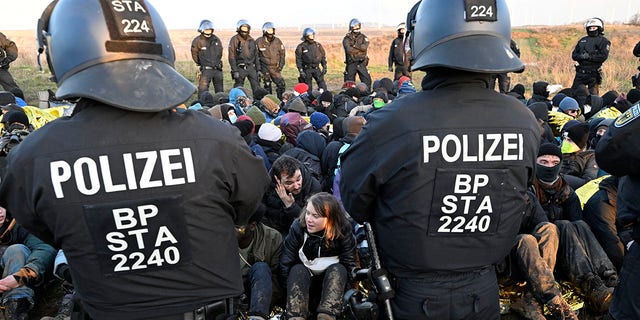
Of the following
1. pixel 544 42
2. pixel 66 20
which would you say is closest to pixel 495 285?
pixel 66 20

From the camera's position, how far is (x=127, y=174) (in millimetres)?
1614

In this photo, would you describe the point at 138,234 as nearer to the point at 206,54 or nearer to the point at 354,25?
the point at 206,54

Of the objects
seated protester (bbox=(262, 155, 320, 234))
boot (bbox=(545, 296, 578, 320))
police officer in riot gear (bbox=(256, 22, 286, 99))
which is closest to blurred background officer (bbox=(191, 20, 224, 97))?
police officer in riot gear (bbox=(256, 22, 286, 99))

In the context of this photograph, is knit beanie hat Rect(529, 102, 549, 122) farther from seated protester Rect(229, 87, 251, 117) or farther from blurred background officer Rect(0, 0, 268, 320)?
blurred background officer Rect(0, 0, 268, 320)

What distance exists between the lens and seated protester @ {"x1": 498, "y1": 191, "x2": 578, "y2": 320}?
10.5ft

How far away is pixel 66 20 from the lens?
176cm

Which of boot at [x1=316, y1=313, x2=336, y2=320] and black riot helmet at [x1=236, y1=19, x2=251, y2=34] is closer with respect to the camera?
boot at [x1=316, y1=313, x2=336, y2=320]

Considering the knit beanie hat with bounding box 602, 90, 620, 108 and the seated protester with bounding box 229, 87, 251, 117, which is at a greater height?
the seated protester with bounding box 229, 87, 251, 117

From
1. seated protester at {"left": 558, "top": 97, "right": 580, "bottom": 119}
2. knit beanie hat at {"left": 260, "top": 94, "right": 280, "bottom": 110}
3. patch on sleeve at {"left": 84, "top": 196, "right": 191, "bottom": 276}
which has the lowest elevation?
seated protester at {"left": 558, "top": 97, "right": 580, "bottom": 119}

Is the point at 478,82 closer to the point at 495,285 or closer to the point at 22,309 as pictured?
the point at 495,285

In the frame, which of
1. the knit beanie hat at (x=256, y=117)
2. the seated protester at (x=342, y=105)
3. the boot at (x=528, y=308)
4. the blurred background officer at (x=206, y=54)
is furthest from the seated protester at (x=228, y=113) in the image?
→ the blurred background officer at (x=206, y=54)

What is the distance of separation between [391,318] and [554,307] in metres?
1.65

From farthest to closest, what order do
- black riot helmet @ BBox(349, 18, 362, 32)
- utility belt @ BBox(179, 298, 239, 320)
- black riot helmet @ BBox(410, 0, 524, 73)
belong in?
black riot helmet @ BBox(349, 18, 362, 32) < black riot helmet @ BBox(410, 0, 524, 73) < utility belt @ BBox(179, 298, 239, 320)

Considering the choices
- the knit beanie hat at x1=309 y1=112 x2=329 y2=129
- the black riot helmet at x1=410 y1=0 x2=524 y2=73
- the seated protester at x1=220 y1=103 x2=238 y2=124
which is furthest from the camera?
the knit beanie hat at x1=309 y1=112 x2=329 y2=129
